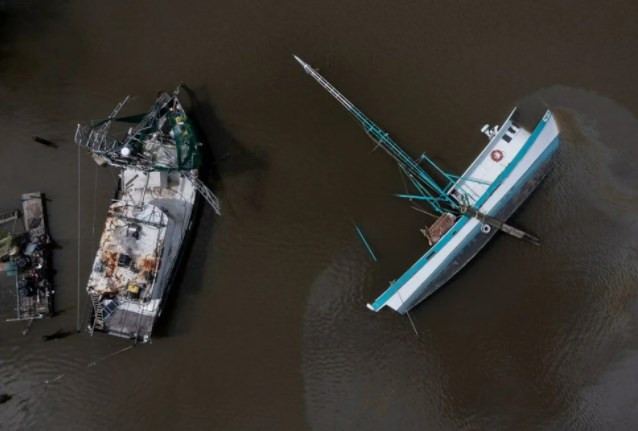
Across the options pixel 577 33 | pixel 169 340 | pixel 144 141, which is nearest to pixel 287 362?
pixel 169 340

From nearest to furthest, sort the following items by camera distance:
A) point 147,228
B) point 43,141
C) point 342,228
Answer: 1. point 147,228
2. point 342,228
3. point 43,141

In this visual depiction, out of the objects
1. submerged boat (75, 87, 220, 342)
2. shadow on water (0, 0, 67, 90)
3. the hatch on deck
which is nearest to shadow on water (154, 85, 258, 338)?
submerged boat (75, 87, 220, 342)

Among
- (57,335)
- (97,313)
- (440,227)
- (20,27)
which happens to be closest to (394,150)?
(440,227)

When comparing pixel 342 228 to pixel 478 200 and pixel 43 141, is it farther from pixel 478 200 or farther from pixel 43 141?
pixel 43 141

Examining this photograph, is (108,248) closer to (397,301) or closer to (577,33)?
(397,301)

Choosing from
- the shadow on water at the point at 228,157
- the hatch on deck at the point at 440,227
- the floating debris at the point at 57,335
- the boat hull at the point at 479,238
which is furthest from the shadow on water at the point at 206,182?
the boat hull at the point at 479,238

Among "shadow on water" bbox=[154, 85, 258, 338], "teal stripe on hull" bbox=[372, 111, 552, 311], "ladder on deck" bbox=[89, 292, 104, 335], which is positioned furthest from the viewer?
"shadow on water" bbox=[154, 85, 258, 338]

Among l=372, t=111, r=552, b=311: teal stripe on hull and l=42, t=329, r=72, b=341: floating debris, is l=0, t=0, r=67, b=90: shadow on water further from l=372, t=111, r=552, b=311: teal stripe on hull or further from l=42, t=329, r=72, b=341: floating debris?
l=372, t=111, r=552, b=311: teal stripe on hull
